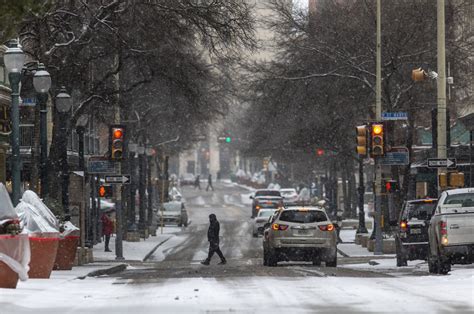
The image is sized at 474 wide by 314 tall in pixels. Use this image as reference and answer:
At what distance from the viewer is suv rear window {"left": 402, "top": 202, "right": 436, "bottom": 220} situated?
102 feet

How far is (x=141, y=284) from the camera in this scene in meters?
22.1

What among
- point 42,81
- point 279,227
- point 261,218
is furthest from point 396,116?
point 261,218

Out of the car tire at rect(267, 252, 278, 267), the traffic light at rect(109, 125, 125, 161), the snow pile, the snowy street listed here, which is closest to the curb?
the snowy street

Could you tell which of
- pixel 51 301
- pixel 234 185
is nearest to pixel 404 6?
pixel 51 301

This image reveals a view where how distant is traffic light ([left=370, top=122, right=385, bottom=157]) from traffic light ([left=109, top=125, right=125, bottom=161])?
746 centimetres

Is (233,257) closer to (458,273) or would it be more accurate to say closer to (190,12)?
(190,12)

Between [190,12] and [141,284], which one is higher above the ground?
[190,12]

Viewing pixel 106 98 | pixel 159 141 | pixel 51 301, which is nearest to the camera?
pixel 51 301

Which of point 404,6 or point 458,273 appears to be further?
point 404,6

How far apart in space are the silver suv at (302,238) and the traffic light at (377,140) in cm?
382

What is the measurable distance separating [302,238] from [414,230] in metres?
3.01

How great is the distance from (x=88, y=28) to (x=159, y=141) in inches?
1963

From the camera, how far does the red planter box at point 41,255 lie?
77.0ft

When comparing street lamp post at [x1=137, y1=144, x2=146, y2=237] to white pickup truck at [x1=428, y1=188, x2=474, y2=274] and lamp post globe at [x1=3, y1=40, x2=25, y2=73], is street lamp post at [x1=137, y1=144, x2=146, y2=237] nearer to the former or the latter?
lamp post globe at [x1=3, y1=40, x2=25, y2=73]
